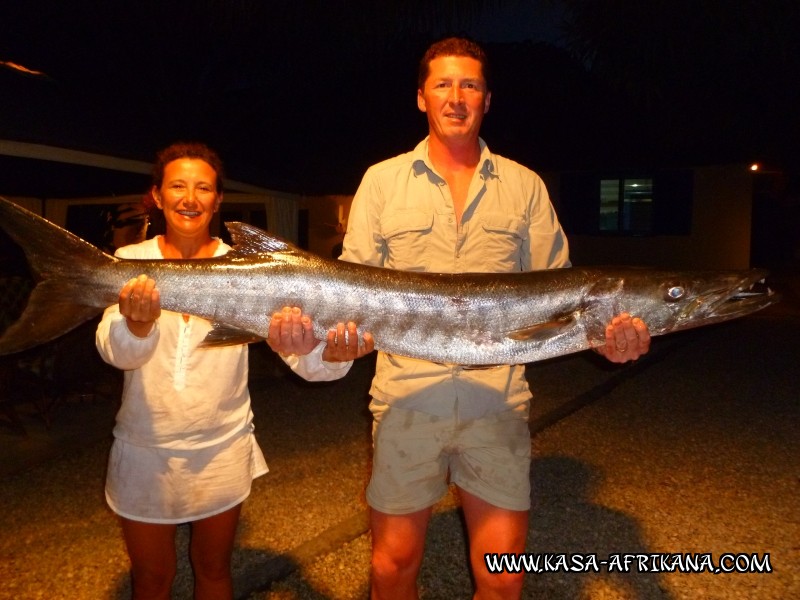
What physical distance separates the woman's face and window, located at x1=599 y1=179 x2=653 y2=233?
14.8 m

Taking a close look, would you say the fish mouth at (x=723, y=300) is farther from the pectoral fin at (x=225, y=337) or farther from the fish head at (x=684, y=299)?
the pectoral fin at (x=225, y=337)

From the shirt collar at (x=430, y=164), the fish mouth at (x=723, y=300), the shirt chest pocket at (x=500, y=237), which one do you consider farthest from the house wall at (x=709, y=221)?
the fish mouth at (x=723, y=300)

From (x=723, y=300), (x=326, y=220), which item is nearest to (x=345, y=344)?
(x=723, y=300)

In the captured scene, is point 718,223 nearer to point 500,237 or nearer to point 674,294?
point 674,294

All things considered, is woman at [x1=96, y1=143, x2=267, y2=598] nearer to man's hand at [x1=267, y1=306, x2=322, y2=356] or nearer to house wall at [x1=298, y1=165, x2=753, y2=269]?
man's hand at [x1=267, y1=306, x2=322, y2=356]

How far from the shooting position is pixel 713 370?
9188mm

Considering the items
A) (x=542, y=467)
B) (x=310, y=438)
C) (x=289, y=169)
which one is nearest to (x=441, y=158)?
(x=542, y=467)

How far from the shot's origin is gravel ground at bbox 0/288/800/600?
3.80m

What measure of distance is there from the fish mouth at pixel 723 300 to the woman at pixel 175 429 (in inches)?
86.8

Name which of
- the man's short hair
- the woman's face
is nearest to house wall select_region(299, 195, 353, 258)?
the man's short hair

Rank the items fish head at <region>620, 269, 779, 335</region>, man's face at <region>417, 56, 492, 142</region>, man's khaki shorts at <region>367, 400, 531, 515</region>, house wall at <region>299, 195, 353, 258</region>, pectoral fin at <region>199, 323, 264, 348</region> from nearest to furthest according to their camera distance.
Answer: pectoral fin at <region>199, 323, 264, 348</region> < man's khaki shorts at <region>367, 400, 531, 515</region> < man's face at <region>417, 56, 492, 142</region> < fish head at <region>620, 269, 779, 335</region> < house wall at <region>299, 195, 353, 258</region>

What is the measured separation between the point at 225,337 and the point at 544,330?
1.49m

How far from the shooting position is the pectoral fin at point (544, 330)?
3035mm

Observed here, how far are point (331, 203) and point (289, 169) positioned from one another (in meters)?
5.06
